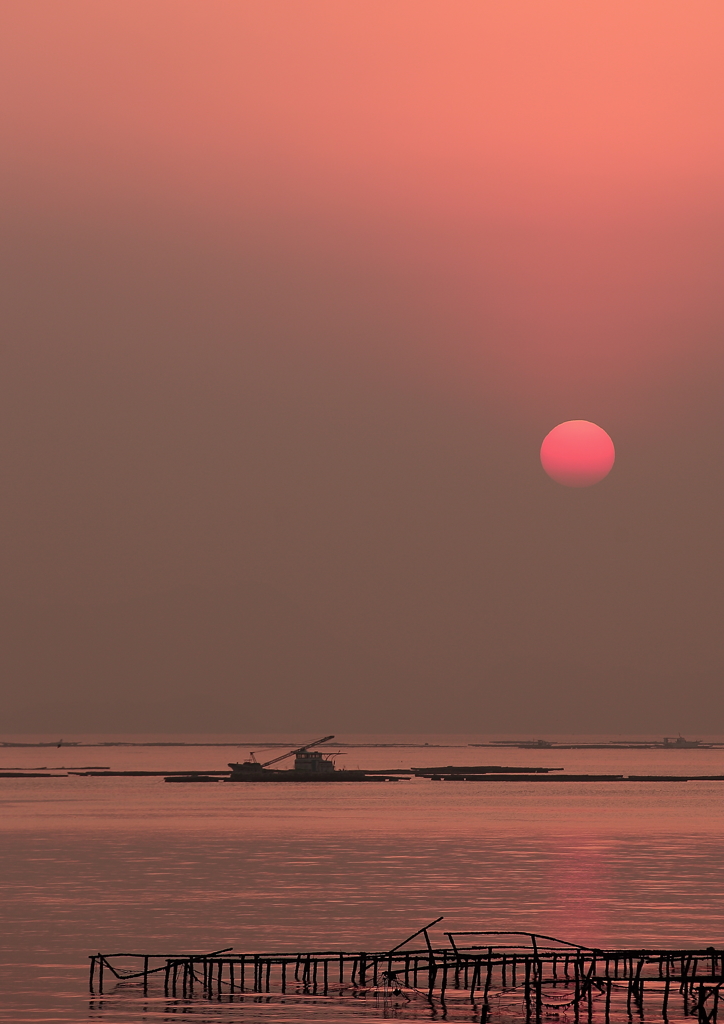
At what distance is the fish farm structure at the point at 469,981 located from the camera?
59.2 metres

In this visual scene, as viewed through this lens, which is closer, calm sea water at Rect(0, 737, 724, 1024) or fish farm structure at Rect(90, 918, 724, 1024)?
fish farm structure at Rect(90, 918, 724, 1024)

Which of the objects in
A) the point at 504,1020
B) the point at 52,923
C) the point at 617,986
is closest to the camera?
the point at 504,1020

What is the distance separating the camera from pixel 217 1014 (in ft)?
194

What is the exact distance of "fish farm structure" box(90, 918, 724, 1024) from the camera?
194 feet

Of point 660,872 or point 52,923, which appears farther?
point 660,872

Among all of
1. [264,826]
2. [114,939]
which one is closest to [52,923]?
[114,939]

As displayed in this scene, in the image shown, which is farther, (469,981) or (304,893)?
(304,893)

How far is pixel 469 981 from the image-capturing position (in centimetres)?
6750

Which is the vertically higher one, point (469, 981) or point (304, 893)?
point (304, 893)

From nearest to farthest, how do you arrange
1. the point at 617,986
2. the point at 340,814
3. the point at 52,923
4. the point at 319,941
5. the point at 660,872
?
the point at 617,986 → the point at 319,941 → the point at 52,923 → the point at 660,872 → the point at 340,814

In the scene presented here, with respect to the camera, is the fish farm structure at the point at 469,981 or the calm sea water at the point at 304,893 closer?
the fish farm structure at the point at 469,981

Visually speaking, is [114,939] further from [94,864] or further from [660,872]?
[660,872]

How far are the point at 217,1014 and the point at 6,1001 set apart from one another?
9173 mm

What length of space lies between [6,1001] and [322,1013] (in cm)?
1331
